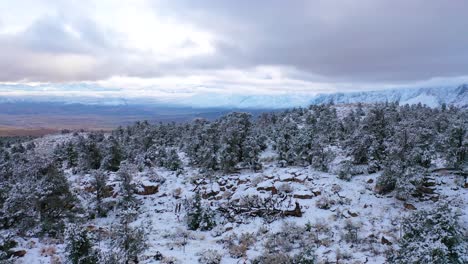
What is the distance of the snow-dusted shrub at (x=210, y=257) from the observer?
18.5m

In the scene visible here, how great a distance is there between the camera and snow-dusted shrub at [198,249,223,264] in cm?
1855

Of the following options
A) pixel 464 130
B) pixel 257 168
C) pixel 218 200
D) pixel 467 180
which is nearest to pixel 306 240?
pixel 218 200

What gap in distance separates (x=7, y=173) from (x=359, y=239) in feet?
115

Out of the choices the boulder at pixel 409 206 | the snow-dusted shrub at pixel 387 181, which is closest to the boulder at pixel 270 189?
the snow-dusted shrub at pixel 387 181

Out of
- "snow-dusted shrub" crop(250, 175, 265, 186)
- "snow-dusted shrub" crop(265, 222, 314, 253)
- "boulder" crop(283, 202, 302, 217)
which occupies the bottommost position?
"snow-dusted shrub" crop(265, 222, 314, 253)

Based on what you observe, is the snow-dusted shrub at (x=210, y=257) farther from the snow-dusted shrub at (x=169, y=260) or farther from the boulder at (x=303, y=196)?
the boulder at (x=303, y=196)

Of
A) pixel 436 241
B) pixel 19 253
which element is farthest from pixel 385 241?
pixel 19 253

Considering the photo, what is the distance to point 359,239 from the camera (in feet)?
66.7

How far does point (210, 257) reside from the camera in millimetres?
18766

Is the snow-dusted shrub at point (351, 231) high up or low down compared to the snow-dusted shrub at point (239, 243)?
up

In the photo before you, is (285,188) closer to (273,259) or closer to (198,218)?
(198,218)

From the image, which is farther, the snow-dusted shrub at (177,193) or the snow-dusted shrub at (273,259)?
the snow-dusted shrub at (177,193)

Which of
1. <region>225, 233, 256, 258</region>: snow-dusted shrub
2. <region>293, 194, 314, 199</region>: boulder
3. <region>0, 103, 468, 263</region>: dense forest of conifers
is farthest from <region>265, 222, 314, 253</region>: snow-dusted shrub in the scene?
<region>0, 103, 468, 263</region>: dense forest of conifers

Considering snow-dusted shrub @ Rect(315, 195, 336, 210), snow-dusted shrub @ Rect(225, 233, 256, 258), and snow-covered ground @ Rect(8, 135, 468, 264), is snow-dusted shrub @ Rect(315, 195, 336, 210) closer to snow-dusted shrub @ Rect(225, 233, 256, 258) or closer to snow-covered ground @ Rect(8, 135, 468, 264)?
snow-covered ground @ Rect(8, 135, 468, 264)
